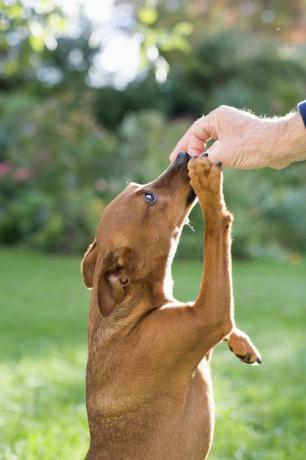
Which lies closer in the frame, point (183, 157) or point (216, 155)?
point (216, 155)

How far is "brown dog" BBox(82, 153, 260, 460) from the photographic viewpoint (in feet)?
11.7

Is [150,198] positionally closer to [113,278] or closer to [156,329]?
[113,278]

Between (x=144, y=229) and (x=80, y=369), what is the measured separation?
415 cm

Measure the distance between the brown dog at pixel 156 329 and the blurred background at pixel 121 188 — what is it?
5.10ft

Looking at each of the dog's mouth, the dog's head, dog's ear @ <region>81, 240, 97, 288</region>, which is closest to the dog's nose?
the dog's head

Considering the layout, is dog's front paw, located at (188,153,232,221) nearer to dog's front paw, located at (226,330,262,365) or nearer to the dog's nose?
the dog's nose

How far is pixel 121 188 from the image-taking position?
627 inches

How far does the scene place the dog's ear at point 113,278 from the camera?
3.81 metres

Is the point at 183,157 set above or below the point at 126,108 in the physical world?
below

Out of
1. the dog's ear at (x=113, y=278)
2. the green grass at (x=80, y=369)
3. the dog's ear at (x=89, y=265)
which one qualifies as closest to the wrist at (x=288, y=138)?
the dog's ear at (x=113, y=278)

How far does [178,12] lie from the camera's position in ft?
87.2

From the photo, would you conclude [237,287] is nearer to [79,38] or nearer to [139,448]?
[139,448]

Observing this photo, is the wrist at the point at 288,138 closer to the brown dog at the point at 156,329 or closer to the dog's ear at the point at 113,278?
the brown dog at the point at 156,329

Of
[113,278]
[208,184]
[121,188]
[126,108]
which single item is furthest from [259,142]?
[126,108]
